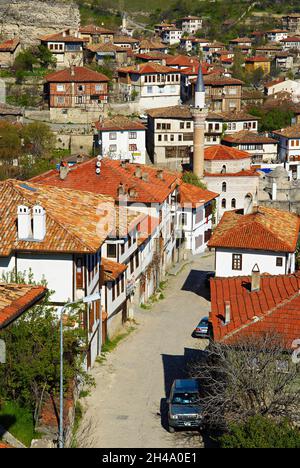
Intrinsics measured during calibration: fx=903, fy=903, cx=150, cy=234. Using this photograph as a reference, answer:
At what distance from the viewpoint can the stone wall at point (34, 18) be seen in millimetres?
Result: 84688

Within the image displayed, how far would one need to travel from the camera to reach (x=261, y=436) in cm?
1794

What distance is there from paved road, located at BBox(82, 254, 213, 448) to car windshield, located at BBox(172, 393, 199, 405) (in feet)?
2.50

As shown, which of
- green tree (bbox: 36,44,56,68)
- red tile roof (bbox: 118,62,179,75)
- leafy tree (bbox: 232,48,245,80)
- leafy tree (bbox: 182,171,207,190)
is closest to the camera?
leafy tree (bbox: 182,171,207,190)

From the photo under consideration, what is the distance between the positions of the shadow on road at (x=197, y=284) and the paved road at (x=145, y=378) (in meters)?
0.40

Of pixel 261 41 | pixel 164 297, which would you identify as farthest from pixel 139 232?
pixel 261 41

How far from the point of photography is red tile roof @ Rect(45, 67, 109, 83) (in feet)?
229

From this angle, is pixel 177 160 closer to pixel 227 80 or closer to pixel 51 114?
pixel 51 114

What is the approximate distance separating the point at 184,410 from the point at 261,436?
15.3ft

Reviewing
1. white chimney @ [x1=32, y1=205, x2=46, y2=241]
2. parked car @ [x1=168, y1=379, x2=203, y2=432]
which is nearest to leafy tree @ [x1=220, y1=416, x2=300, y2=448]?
parked car @ [x1=168, y1=379, x2=203, y2=432]

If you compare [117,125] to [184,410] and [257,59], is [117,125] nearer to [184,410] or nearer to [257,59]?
[184,410]

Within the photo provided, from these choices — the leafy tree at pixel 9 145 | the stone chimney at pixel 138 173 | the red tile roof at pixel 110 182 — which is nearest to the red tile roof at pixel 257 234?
the red tile roof at pixel 110 182

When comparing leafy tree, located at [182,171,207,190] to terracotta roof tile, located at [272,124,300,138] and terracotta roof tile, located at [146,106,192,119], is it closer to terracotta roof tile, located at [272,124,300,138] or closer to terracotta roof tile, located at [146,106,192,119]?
terracotta roof tile, located at [146,106,192,119]

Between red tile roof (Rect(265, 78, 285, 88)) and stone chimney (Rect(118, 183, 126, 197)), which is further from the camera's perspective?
red tile roof (Rect(265, 78, 285, 88))

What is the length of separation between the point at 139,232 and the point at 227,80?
4696 cm
